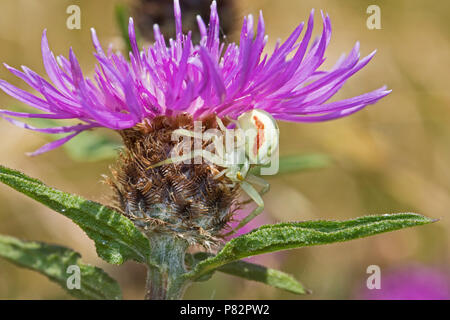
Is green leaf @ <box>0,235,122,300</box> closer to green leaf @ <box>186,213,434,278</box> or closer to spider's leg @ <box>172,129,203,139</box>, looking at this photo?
green leaf @ <box>186,213,434,278</box>

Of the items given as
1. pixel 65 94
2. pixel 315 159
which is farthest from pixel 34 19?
pixel 65 94

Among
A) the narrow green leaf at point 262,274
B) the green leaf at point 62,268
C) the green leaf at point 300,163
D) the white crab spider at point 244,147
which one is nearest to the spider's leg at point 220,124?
the white crab spider at point 244,147

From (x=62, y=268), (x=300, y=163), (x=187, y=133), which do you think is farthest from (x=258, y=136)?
(x=300, y=163)

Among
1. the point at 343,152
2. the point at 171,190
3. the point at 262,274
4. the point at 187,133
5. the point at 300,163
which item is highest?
the point at 343,152

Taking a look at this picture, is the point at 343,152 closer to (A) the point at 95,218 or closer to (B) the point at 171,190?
(B) the point at 171,190

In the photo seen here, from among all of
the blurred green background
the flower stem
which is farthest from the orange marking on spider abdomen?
the blurred green background

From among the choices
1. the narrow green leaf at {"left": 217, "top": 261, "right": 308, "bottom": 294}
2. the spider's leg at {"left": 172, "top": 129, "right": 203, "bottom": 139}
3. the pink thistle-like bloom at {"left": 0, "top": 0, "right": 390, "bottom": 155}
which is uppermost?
the pink thistle-like bloom at {"left": 0, "top": 0, "right": 390, "bottom": 155}

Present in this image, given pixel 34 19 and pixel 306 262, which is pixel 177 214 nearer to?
pixel 306 262
